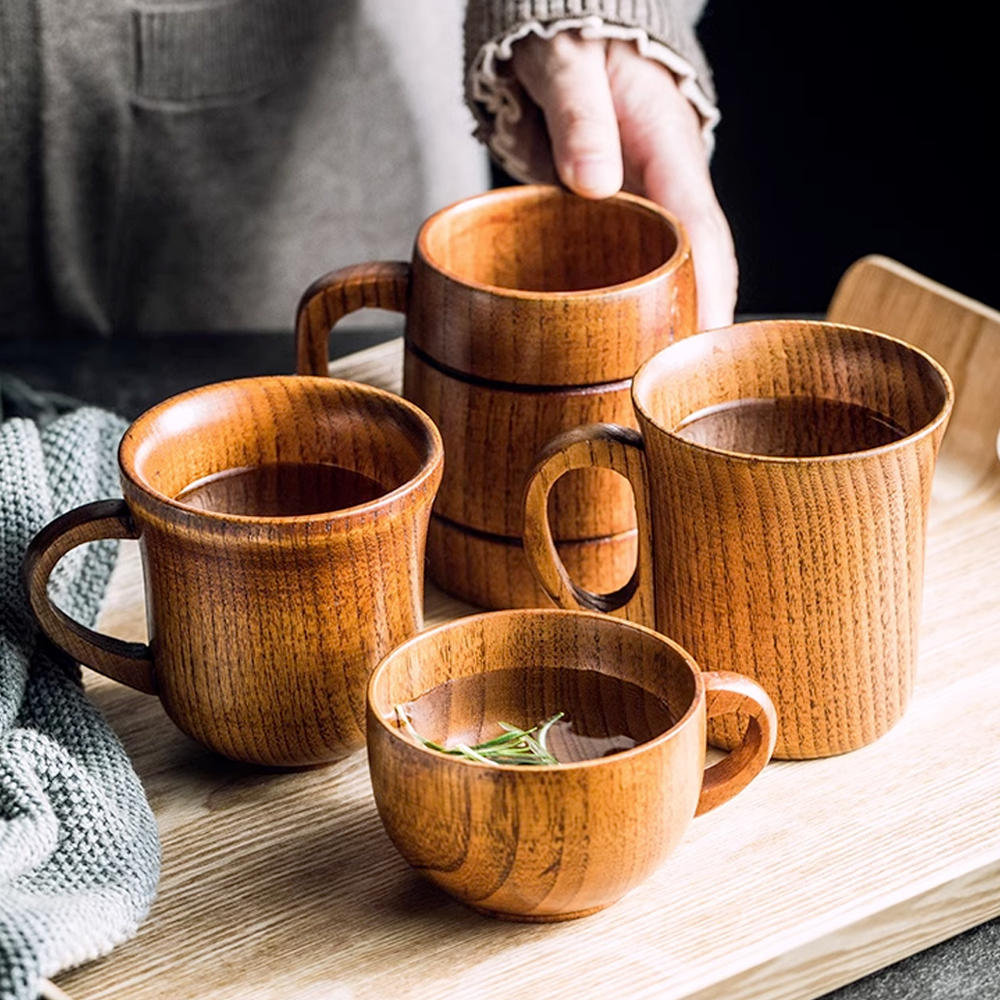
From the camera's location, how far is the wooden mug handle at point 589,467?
605 millimetres

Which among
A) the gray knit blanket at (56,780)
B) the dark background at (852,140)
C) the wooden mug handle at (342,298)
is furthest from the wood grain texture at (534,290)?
the dark background at (852,140)

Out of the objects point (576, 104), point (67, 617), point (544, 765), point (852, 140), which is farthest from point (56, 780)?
point (852, 140)

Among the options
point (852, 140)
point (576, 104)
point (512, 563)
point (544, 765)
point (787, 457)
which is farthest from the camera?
point (852, 140)

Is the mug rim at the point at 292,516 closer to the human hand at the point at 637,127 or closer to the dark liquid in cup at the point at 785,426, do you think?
the dark liquid in cup at the point at 785,426

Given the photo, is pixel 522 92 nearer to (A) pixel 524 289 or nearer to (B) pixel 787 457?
(A) pixel 524 289

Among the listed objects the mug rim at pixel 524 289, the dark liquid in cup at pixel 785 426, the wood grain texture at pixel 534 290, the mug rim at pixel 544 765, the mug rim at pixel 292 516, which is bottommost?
the mug rim at pixel 544 765

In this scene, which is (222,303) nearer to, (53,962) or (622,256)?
(622,256)

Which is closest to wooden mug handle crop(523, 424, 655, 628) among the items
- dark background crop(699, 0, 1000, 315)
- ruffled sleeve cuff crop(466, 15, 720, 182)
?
ruffled sleeve cuff crop(466, 15, 720, 182)

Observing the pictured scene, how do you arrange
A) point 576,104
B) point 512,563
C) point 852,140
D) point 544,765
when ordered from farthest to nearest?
point 852,140 < point 576,104 < point 512,563 < point 544,765

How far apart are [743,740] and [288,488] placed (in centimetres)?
20

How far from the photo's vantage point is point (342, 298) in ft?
2.39

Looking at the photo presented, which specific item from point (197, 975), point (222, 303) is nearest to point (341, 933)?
point (197, 975)

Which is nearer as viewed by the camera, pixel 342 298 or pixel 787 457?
pixel 787 457

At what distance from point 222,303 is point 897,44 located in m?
0.67
